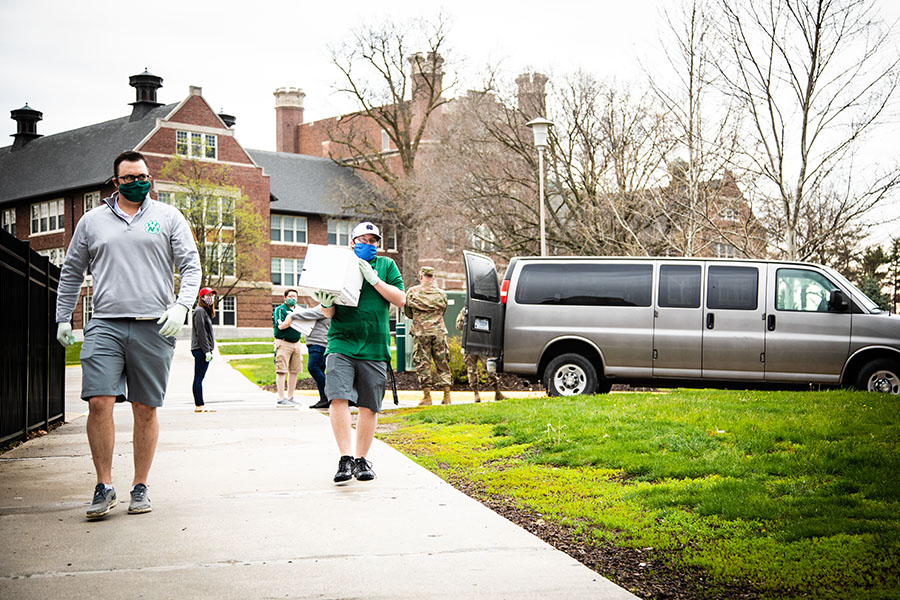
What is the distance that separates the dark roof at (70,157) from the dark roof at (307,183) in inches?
379

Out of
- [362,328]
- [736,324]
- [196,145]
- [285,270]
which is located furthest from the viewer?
[285,270]

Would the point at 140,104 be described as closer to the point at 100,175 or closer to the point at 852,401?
the point at 100,175

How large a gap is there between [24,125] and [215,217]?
97.7 ft

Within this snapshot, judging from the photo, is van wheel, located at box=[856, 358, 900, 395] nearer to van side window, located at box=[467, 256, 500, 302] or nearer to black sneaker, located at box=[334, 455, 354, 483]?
van side window, located at box=[467, 256, 500, 302]

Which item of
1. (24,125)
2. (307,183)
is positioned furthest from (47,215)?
(307,183)

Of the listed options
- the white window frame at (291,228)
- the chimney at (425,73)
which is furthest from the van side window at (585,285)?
the white window frame at (291,228)

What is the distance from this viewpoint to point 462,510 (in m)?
6.14

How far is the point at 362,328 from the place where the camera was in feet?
23.5

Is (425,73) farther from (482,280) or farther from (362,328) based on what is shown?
(362,328)

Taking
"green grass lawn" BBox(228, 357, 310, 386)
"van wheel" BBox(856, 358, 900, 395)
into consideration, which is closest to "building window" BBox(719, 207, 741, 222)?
"van wheel" BBox(856, 358, 900, 395)

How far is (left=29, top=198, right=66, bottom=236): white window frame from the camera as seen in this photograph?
6034 cm

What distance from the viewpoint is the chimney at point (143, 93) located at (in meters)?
59.8

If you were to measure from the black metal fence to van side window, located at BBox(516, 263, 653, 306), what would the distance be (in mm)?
6220

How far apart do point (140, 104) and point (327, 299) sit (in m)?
57.3
